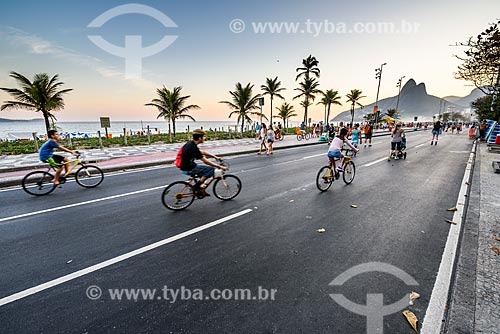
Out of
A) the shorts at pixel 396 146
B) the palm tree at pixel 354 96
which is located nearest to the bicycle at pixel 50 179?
the shorts at pixel 396 146

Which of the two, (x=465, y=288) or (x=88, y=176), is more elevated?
(x=88, y=176)

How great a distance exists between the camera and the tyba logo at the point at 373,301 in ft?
7.62

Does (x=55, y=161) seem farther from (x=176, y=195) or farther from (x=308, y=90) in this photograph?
(x=308, y=90)

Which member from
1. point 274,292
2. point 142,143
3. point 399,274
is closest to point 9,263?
point 274,292

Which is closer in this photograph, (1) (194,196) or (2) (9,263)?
(2) (9,263)

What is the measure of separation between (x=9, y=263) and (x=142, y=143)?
1814cm

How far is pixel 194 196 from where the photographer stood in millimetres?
5523

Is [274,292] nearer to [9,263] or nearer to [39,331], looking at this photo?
[39,331]

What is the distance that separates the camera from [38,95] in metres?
17.7

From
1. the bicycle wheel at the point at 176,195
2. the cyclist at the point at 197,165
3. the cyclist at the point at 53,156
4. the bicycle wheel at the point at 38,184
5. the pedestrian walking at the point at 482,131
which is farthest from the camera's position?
the pedestrian walking at the point at 482,131

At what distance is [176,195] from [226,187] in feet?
4.21

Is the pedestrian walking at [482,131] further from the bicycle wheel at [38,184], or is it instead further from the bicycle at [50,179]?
the bicycle wheel at [38,184]

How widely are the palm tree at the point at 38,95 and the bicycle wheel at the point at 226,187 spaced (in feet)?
62.3

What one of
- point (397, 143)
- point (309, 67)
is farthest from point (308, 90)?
point (397, 143)
